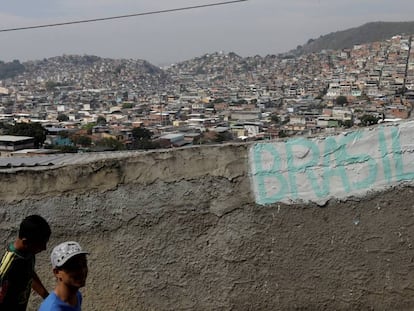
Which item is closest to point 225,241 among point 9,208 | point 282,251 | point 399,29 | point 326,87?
point 282,251

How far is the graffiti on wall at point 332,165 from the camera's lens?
8.97 feet

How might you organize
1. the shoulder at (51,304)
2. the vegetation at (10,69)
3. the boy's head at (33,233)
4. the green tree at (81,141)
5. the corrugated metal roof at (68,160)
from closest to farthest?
the shoulder at (51,304), the boy's head at (33,233), the corrugated metal roof at (68,160), the green tree at (81,141), the vegetation at (10,69)

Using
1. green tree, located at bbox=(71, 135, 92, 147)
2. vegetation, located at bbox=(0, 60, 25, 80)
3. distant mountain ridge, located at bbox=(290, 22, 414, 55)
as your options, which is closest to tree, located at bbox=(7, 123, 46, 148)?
green tree, located at bbox=(71, 135, 92, 147)

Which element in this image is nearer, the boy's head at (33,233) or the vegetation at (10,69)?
the boy's head at (33,233)

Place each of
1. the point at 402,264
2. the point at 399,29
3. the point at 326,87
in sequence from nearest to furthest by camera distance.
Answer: the point at 402,264
the point at 326,87
the point at 399,29

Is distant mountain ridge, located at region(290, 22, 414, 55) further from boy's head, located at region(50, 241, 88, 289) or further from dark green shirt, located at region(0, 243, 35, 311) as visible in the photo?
boy's head, located at region(50, 241, 88, 289)

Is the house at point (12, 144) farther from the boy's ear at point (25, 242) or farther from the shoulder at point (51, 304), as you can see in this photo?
the shoulder at point (51, 304)

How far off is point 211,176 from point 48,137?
41346 mm

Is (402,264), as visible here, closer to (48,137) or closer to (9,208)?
(9,208)

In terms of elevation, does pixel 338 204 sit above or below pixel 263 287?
above

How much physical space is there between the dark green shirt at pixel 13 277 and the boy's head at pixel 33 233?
54 millimetres

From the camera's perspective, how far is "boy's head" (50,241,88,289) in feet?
5.79

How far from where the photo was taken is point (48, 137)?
42562 mm

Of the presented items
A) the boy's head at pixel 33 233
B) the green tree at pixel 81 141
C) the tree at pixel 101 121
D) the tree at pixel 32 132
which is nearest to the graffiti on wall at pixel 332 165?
the boy's head at pixel 33 233
